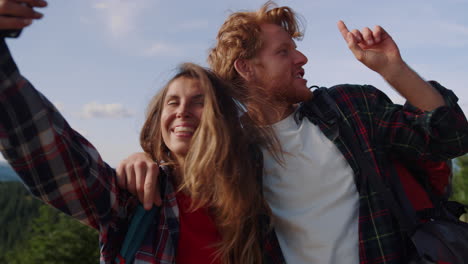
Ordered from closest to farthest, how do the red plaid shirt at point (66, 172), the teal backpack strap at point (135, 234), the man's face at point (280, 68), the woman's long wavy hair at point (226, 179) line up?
the red plaid shirt at point (66, 172), the teal backpack strap at point (135, 234), the woman's long wavy hair at point (226, 179), the man's face at point (280, 68)

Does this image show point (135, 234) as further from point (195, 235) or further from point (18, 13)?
point (18, 13)

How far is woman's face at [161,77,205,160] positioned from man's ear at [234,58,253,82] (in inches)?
21.3

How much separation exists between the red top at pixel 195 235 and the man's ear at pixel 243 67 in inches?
37.4

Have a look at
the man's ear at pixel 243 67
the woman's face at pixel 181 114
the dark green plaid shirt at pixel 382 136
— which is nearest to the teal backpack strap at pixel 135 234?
the woman's face at pixel 181 114

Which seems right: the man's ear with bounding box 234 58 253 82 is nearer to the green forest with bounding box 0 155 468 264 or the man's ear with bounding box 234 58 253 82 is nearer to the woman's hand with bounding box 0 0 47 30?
the woman's hand with bounding box 0 0 47 30

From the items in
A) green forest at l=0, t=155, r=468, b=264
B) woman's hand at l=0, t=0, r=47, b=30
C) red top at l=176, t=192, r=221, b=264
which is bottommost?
green forest at l=0, t=155, r=468, b=264

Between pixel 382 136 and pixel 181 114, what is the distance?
1.05m

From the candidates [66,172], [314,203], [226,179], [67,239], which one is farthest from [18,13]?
[67,239]

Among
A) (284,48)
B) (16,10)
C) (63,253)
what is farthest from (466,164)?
(16,10)

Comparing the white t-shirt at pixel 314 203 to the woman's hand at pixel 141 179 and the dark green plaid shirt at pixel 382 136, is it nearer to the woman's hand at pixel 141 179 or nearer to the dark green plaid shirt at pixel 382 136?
the dark green plaid shirt at pixel 382 136

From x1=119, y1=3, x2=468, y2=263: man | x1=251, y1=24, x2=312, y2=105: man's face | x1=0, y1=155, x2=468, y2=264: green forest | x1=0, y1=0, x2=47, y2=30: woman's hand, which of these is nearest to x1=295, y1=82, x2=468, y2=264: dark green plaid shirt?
x1=119, y1=3, x2=468, y2=263: man

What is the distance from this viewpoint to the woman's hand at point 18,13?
1.35 m

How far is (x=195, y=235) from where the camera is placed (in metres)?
2.00

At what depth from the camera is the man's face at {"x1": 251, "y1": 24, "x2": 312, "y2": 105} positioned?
2.55 m
